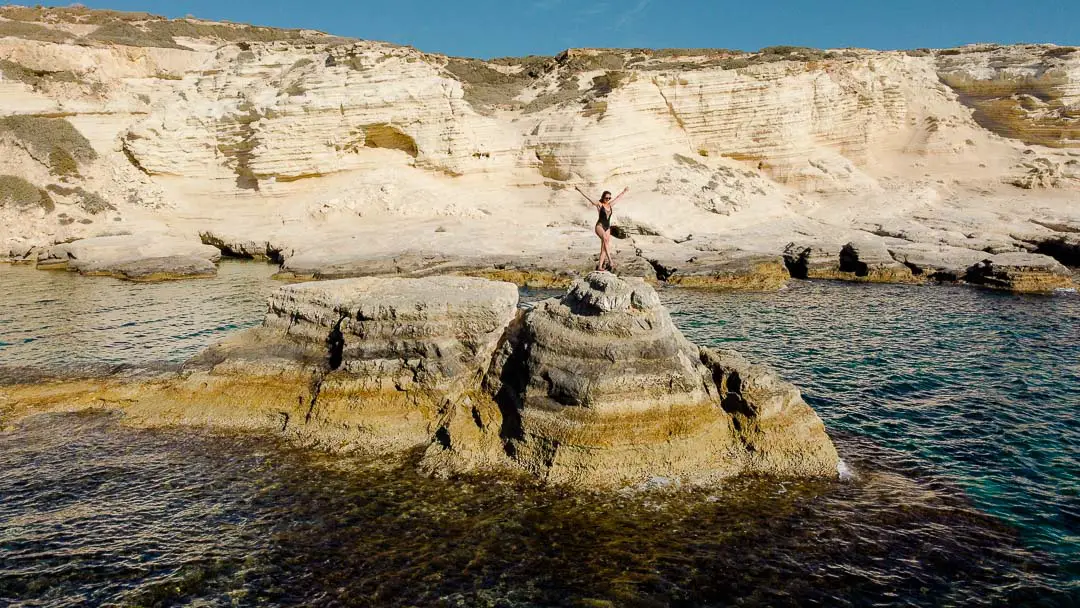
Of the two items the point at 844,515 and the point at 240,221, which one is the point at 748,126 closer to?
the point at 240,221

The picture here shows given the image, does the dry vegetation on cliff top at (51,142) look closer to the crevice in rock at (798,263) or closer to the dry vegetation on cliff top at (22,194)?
the dry vegetation on cliff top at (22,194)

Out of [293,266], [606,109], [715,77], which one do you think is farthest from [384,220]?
[715,77]

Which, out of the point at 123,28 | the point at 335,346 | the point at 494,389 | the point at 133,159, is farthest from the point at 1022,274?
the point at 123,28

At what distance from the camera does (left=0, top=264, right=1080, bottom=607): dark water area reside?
18.7ft

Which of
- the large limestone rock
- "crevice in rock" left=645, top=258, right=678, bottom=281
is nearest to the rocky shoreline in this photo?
"crevice in rock" left=645, top=258, right=678, bottom=281

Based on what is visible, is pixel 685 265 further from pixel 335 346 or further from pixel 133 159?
pixel 133 159

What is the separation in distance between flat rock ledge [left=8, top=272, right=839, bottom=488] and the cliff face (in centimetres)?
1410

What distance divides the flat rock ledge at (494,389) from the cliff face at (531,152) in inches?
555

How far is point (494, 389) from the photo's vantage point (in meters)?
8.78

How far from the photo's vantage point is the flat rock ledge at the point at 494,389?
25.3ft

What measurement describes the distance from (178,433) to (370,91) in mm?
25018

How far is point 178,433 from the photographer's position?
30.0 feet

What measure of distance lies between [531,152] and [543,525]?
91.7ft

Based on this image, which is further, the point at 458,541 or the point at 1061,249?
the point at 1061,249
